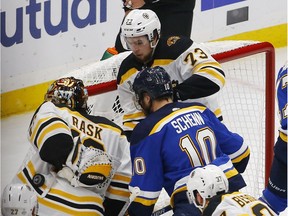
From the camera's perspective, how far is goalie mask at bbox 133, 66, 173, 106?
458cm

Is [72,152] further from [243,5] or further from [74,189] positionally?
[243,5]

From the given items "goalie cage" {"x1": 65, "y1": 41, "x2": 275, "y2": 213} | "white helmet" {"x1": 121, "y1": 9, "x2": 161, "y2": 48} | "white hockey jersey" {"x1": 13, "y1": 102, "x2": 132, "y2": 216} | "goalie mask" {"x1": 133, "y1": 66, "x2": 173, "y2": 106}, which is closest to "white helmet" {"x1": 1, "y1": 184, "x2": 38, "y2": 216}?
"white hockey jersey" {"x1": 13, "y1": 102, "x2": 132, "y2": 216}

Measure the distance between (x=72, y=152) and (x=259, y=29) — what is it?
2287 millimetres

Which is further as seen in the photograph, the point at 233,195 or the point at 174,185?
the point at 174,185

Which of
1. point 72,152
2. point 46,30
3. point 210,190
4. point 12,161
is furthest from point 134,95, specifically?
point 46,30

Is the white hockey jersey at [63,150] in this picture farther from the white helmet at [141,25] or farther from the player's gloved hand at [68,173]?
the white helmet at [141,25]

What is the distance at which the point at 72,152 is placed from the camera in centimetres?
463

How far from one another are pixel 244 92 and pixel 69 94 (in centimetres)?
110

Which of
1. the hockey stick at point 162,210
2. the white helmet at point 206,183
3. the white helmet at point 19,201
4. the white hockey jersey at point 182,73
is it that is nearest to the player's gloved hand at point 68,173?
the white helmet at point 19,201

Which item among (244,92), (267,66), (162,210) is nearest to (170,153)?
(162,210)

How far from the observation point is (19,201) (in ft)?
14.6

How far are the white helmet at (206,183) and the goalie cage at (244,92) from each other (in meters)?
1.08

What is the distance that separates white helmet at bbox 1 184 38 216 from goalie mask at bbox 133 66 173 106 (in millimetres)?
515

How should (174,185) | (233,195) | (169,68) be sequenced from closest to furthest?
(233,195)
(174,185)
(169,68)
